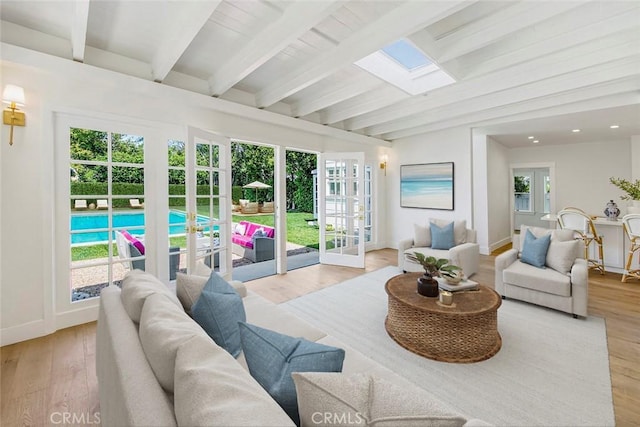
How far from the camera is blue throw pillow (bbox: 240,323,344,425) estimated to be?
899 millimetres

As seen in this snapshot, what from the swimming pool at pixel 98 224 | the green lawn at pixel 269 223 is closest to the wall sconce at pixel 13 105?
the swimming pool at pixel 98 224

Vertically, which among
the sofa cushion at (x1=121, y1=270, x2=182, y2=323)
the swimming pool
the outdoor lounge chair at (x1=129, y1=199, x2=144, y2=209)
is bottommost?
the sofa cushion at (x1=121, y1=270, x2=182, y2=323)

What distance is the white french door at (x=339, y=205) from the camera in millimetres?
5230

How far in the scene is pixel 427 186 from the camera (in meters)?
5.88

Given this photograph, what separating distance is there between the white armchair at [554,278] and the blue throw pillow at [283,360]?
10.0 feet

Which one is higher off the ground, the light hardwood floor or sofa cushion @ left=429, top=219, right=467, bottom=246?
sofa cushion @ left=429, top=219, right=467, bottom=246

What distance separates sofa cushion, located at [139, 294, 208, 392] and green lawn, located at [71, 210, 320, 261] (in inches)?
86.7

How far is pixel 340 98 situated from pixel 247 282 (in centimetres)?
294

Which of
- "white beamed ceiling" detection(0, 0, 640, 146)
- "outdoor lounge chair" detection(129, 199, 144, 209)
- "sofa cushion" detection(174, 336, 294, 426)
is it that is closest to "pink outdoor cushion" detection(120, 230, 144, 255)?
"outdoor lounge chair" detection(129, 199, 144, 209)

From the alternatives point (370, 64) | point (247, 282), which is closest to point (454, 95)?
point (370, 64)

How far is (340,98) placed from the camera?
12.3 ft

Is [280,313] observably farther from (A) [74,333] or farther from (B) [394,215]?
(B) [394,215]

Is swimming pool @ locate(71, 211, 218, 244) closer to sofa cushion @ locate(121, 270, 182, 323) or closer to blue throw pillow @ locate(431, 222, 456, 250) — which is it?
sofa cushion @ locate(121, 270, 182, 323)

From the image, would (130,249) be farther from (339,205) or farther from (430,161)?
(430,161)
